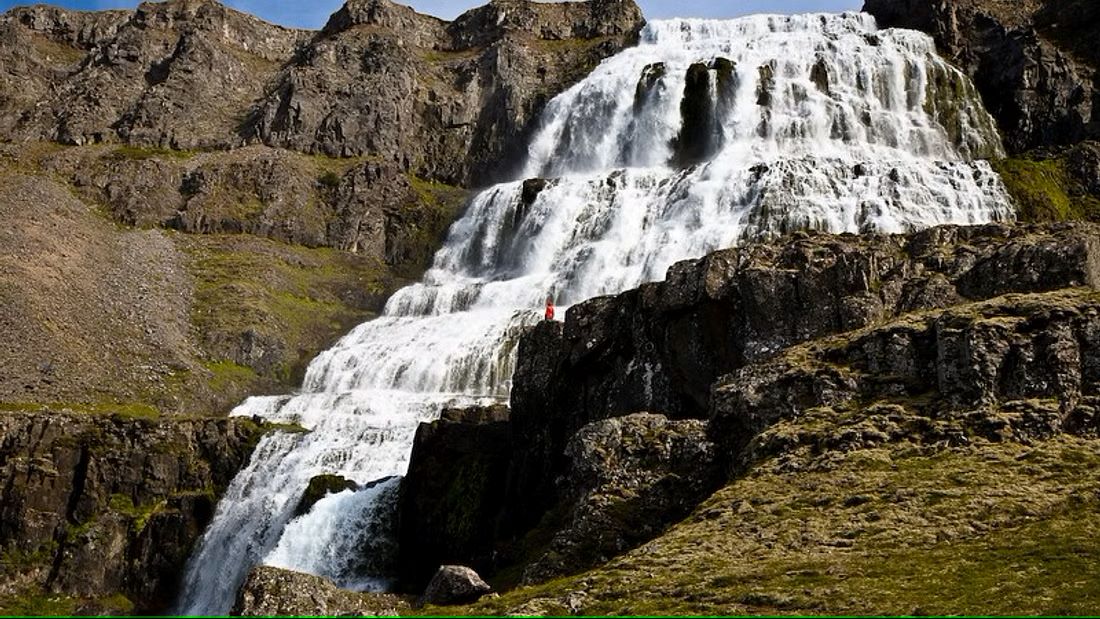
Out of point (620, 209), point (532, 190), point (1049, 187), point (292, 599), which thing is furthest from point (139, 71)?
point (292, 599)

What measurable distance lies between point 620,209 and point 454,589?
60.9 meters

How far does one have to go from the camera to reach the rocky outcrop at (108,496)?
2186 inches

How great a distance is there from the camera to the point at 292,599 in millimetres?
24766

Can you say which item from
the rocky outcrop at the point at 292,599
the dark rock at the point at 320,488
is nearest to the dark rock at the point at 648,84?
the dark rock at the point at 320,488

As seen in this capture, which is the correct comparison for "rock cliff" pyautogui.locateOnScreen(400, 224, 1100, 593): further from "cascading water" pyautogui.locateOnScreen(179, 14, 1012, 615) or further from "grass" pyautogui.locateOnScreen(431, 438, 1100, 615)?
"cascading water" pyautogui.locateOnScreen(179, 14, 1012, 615)

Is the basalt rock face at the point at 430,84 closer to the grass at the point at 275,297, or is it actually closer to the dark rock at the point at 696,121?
the grass at the point at 275,297

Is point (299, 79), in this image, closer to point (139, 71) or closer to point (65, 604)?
point (139, 71)

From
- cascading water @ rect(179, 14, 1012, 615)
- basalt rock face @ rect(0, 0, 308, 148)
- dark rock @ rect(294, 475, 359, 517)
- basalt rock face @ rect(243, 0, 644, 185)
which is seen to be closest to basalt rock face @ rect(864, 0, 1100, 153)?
cascading water @ rect(179, 14, 1012, 615)

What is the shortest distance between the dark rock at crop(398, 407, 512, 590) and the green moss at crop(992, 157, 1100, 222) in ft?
156

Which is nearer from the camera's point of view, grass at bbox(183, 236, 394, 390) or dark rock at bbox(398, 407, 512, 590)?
dark rock at bbox(398, 407, 512, 590)

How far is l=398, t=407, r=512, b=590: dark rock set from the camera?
146ft

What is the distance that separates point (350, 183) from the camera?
4373 inches

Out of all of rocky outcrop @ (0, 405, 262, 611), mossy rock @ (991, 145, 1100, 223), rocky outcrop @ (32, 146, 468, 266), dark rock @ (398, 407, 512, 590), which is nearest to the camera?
dark rock @ (398, 407, 512, 590)

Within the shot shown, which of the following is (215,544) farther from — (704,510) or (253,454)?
(704,510)
